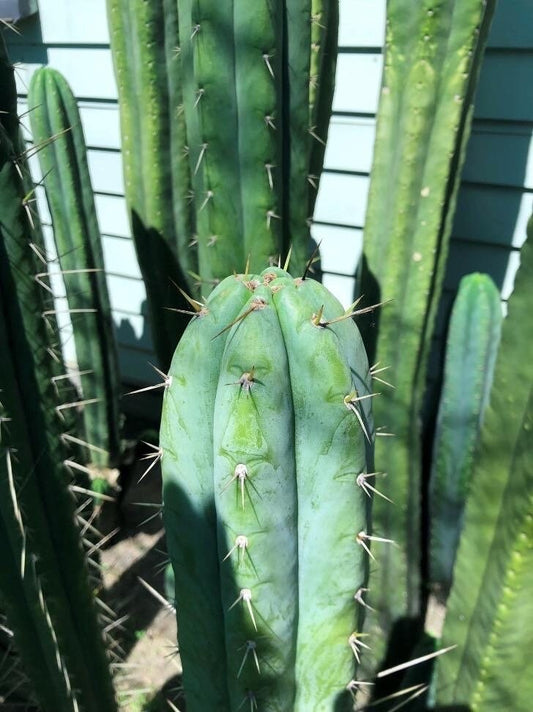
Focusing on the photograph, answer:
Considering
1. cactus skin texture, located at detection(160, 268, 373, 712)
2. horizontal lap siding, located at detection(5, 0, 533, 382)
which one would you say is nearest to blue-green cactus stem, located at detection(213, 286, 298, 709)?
cactus skin texture, located at detection(160, 268, 373, 712)

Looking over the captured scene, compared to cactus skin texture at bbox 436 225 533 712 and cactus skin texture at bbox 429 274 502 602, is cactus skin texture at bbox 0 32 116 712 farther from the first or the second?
cactus skin texture at bbox 429 274 502 602

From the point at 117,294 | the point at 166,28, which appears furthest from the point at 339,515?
the point at 117,294

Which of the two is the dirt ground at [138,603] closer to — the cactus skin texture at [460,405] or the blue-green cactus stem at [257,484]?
the blue-green cactus stem at [257,484]

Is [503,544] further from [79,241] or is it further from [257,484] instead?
[79,241]

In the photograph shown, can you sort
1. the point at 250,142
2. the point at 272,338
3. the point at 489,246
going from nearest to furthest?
the point at 272,338
the point at 250,142
the point at 489,246

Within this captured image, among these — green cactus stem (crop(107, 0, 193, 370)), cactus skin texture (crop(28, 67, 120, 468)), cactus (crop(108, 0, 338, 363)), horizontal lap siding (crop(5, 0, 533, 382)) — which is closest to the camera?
cactus (crop(108, 0, 338, 363))

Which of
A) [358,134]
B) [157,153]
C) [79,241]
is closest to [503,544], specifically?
[157,153]

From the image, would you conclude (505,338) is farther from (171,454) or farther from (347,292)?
(347,292)
